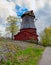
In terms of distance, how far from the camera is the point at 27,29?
194 ft

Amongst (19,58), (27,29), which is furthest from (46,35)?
(19,58)

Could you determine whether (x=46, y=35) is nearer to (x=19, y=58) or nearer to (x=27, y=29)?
(x=27, y=29)

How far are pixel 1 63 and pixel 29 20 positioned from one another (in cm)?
4752

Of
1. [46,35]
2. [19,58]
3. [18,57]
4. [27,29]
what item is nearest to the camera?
[19,58]

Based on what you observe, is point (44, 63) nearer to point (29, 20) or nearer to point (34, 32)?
point (34, 32)

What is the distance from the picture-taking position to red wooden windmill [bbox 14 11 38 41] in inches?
2260

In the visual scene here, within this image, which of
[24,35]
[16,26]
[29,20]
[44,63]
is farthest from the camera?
[16,26]

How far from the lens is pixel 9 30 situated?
72500 mm

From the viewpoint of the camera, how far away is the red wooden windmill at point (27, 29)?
188 ft

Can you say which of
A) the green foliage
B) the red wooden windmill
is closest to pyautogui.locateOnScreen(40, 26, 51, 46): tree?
the red wooden windmill

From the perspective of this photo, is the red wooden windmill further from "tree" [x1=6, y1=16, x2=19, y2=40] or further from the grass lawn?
the grass lawn

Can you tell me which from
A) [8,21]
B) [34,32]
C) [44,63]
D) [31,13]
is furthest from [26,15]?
[44,63]

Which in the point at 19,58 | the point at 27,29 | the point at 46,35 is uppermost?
the point at 27,29

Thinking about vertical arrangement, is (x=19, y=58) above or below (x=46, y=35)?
above
